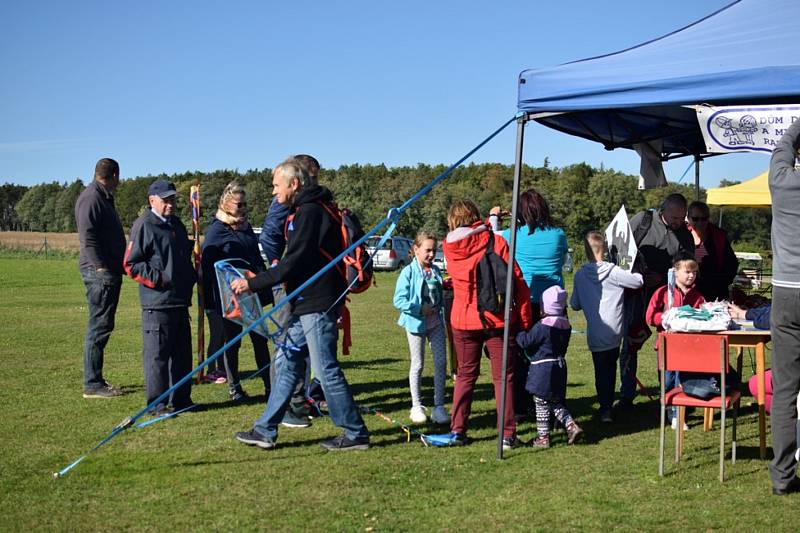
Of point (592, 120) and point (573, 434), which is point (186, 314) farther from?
point (592, 120)

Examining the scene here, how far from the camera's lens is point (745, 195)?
1747cm

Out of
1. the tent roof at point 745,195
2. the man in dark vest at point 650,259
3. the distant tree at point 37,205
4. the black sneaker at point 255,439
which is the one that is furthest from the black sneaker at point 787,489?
the distant tree at point 37,205

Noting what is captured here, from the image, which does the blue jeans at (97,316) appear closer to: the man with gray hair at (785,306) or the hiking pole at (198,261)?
the hiking pole at (198,261)

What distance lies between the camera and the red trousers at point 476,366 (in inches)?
249

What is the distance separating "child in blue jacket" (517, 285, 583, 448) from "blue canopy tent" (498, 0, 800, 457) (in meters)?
0.44

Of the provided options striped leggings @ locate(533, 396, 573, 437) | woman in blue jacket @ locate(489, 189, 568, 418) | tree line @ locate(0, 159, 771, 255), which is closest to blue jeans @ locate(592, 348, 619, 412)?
woman in blue jacket @ locate(489, 189, 568, 418)

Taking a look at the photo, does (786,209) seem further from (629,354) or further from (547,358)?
(629,354)

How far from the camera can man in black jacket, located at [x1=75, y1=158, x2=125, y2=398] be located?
823 cm

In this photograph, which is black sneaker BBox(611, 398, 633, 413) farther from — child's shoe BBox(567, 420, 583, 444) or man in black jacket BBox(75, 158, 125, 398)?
man in black jacket BBox(75, 158, 125, 398)

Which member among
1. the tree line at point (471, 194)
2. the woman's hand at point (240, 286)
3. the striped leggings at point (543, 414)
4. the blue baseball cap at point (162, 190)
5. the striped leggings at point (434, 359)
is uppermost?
the tree line at point (471, 194)

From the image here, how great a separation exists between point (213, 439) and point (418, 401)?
66.6 inches

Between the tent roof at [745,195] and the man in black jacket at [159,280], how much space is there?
42.2ft

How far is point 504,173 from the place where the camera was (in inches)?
2242

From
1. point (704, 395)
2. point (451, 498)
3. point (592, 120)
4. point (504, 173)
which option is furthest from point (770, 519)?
point (504, 173)
